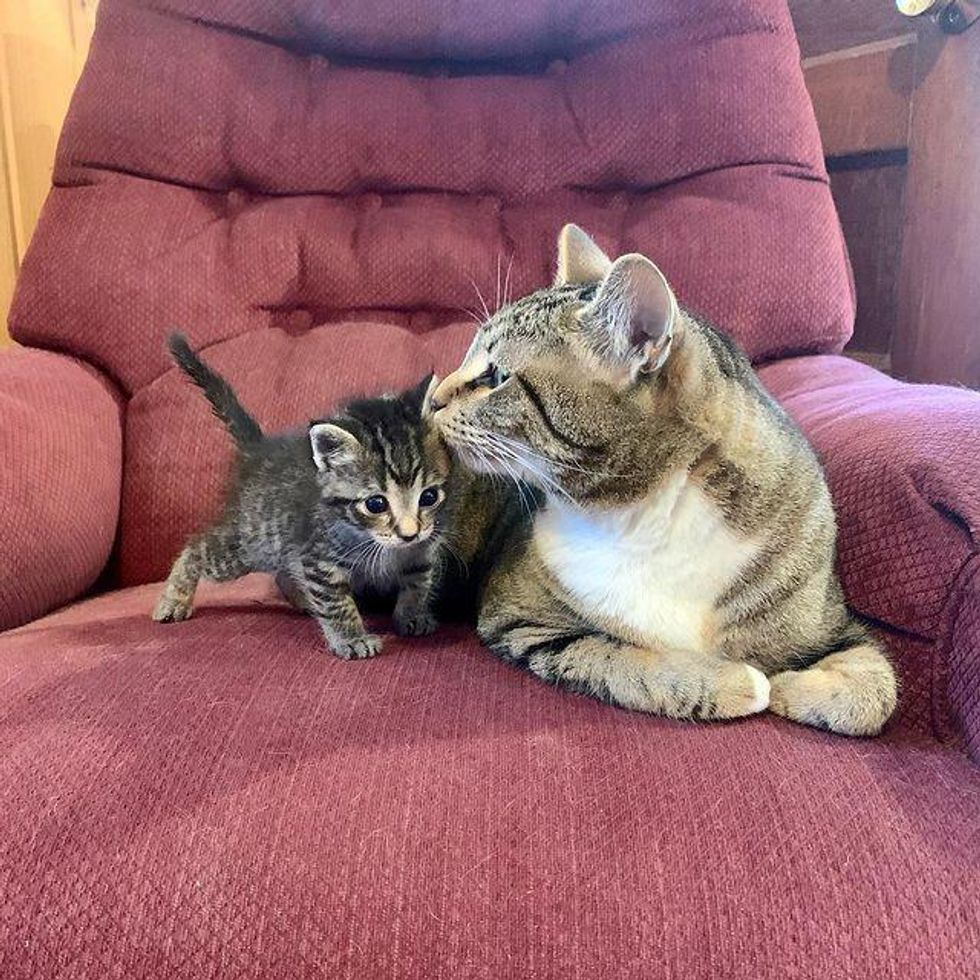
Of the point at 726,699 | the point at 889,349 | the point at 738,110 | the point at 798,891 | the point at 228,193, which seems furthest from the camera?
the point at 889,349

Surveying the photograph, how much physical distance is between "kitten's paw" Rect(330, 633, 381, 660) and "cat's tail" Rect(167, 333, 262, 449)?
39cm

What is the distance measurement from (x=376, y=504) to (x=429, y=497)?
75 mm

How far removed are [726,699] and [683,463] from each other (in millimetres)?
245

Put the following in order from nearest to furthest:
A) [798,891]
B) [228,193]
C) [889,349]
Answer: [798,891] → [228,193] → [889,349]

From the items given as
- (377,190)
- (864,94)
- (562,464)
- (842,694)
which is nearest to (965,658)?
(842,694)

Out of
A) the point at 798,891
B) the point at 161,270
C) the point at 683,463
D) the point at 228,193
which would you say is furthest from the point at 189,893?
the point at 228,193

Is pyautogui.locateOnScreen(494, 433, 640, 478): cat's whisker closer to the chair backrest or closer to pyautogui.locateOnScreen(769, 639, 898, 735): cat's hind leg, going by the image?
pyautogui.locateOnScreen(769, 639, 898, 735): cat's hind leg

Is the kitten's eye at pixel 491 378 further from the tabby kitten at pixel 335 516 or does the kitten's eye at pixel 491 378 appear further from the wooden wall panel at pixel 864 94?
the wooden wall panel at pixel 864 94

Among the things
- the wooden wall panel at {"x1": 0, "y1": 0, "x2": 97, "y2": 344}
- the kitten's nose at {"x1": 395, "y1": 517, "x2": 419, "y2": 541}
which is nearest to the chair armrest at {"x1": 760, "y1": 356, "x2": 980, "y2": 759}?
the kitten's nose at {"x1": 395, "y1": 517, "x2": 419, "y2": 541}

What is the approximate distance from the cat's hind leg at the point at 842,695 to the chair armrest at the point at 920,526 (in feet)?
0.12

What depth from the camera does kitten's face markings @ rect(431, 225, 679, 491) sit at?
94 centimetres

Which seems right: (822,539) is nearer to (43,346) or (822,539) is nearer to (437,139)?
(437,139)

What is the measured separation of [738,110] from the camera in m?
1.61

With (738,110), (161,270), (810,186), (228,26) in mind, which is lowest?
(161,270)
